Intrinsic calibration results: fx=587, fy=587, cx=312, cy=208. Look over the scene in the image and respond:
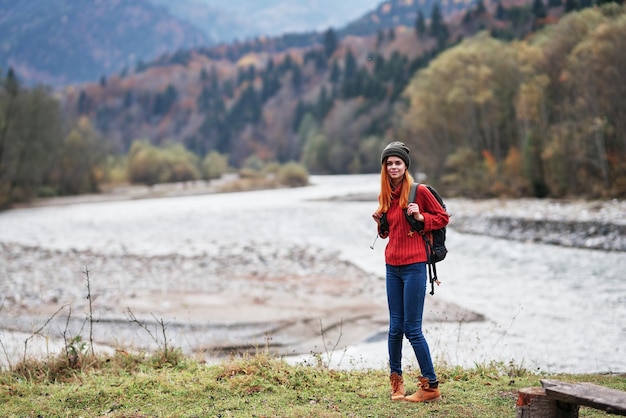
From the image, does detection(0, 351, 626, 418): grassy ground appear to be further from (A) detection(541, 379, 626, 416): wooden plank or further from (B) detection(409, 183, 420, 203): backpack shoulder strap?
(B) detection(409, 183, 420, 203): backpack shoulder strap

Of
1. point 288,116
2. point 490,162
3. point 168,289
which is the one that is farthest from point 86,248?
point 288,116

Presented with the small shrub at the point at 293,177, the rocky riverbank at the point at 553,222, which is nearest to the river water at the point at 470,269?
→ the rocky riverbank at the point at 553,222

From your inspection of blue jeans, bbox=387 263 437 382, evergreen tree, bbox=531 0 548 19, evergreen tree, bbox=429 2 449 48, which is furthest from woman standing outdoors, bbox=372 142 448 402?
evergreen tree, bbox=429 2 449 48

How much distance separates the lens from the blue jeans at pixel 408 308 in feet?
17.4

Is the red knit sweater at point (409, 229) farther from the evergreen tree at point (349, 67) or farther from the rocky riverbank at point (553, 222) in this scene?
the evergreen tree at point (349, 67)

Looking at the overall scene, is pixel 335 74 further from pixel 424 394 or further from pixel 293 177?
pixel 424 394

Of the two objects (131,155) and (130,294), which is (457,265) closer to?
(130,294)

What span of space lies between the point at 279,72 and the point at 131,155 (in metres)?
103

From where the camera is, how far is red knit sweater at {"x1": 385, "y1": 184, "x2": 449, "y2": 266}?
530 cm

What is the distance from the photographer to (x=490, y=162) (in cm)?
4694

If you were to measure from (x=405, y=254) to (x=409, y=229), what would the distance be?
9.5 inches

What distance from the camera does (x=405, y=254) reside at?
17.5ft

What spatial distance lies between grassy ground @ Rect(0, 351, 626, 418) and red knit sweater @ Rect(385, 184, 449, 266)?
138cm

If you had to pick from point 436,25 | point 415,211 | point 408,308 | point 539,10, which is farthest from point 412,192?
point 436,25
